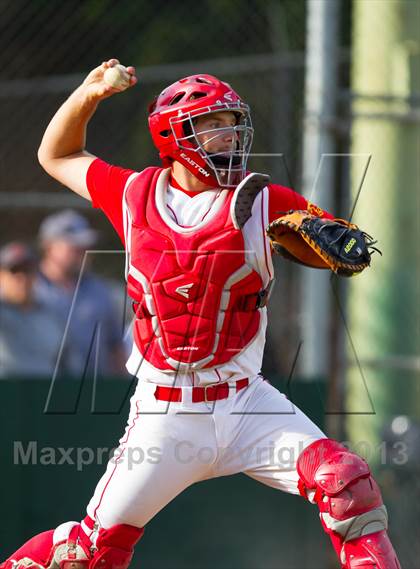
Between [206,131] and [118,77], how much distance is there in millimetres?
428

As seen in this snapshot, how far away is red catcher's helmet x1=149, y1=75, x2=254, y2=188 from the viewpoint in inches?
180

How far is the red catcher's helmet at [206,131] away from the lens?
4.58 meters

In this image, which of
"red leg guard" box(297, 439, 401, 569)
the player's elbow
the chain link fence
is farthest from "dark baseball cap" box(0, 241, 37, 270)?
"red leg guard" box(297, 439, 401, 569)

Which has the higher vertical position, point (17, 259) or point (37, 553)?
point (17, 259)

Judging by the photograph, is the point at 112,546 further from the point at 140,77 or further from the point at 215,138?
the point at 140,77

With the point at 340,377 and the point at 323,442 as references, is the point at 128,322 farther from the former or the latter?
the point at 323,442

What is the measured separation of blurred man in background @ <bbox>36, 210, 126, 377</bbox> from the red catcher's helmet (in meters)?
3.28

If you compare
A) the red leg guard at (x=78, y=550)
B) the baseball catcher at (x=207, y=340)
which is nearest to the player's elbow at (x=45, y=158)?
the baseball catcher at (x=207, y=340)

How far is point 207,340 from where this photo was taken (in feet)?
14.8

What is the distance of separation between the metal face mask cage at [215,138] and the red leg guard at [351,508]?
1.20 m

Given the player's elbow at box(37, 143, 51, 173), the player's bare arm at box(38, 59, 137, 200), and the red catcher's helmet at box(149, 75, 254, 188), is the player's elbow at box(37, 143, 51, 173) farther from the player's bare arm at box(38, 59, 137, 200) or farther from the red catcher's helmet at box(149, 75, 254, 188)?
the red catcher's helmet at box(149, 75, 254, 188)

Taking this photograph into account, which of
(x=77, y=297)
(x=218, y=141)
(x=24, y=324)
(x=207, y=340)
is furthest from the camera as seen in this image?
(x=77, y=297)

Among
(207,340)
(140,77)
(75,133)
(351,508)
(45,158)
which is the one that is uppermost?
(140,77)

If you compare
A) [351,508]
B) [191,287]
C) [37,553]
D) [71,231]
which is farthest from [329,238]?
[71,231]
